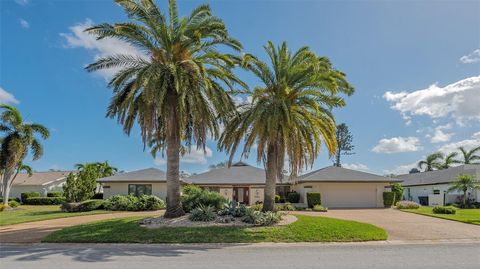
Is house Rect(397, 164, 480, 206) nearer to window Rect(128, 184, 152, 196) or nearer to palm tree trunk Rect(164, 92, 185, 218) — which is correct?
window Rect(128, 184, 152, 196)

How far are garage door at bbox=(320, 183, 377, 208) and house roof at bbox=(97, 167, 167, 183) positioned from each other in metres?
15.7

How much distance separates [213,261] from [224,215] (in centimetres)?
748

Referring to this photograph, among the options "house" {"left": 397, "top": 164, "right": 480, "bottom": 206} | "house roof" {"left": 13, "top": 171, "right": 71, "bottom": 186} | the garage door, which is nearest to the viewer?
the garage door

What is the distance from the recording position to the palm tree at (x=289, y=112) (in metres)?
18.0

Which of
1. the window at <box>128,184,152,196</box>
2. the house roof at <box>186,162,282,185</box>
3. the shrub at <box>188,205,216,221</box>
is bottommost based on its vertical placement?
the shrub at <box>188,205,216,221</box>

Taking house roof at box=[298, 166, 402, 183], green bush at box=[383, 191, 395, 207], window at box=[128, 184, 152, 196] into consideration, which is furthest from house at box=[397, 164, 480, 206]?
window at box=[128, 184, 152, 196]

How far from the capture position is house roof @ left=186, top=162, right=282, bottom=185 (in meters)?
35.6

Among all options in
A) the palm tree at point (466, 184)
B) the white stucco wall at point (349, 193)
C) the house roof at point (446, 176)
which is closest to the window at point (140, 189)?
the white stucco wall at point (349, 193)

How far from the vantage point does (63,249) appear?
1236 cm

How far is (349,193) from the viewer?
3319cm

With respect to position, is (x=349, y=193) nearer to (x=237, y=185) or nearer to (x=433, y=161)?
(x=237, y=185)

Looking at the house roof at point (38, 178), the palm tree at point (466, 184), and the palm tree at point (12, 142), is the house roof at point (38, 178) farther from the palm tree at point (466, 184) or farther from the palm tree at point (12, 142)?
the palm tree at point (466, 184)

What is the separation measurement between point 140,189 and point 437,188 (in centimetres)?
3305

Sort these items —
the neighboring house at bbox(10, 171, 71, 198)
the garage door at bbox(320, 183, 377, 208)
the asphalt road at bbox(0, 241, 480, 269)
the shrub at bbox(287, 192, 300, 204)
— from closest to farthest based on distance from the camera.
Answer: the asphalt road at bbox(0, 241, 480, 269) < the garage door at bbox(320, 183, 377, 208) < the shrub at bbox(287, 192, 300, 204) < the neighboring house at bbox(10, 171, 71, 198)
